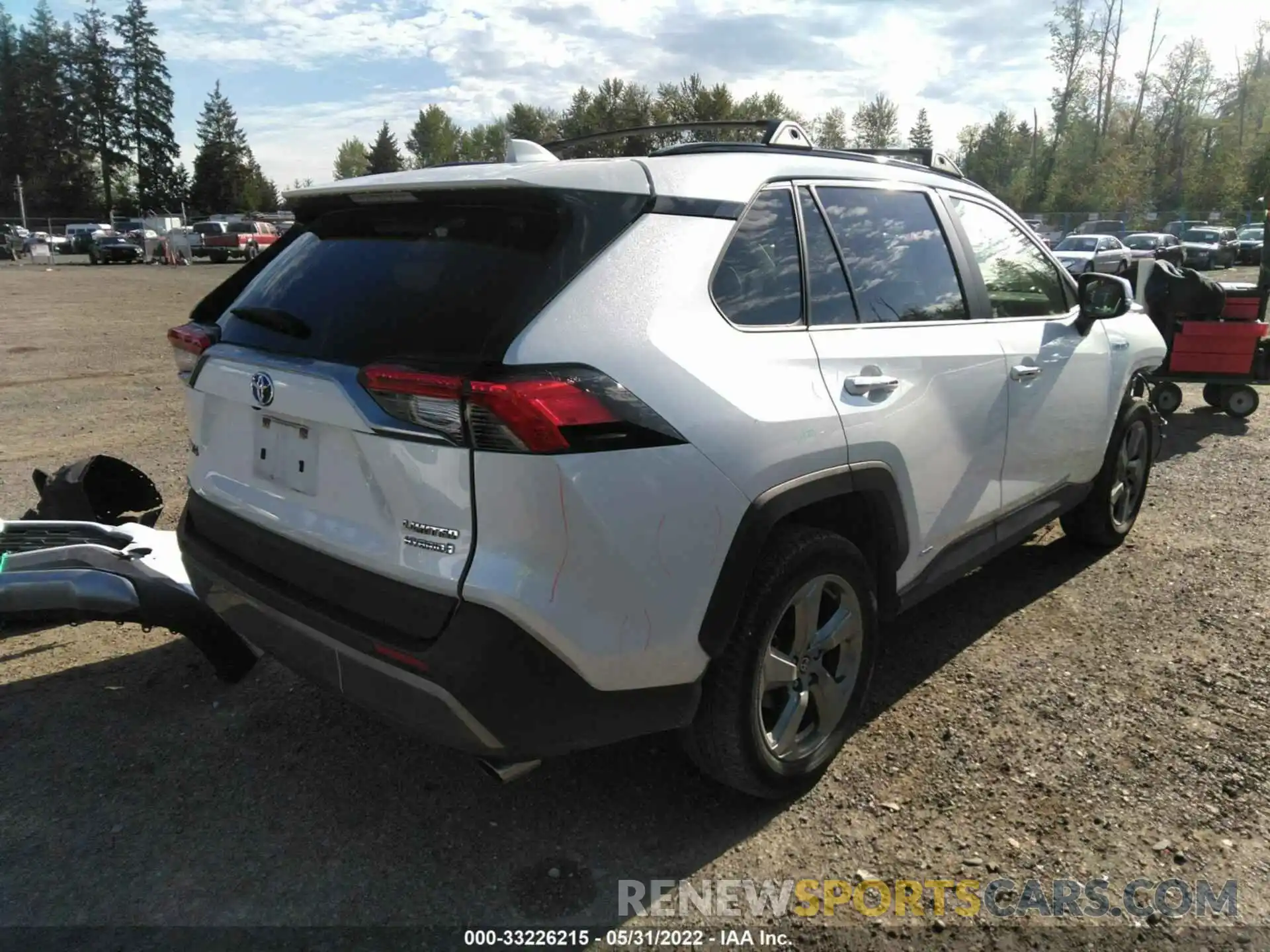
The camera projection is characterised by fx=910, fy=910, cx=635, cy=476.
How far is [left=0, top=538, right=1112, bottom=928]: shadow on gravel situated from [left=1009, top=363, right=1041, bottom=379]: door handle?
127 centimetres

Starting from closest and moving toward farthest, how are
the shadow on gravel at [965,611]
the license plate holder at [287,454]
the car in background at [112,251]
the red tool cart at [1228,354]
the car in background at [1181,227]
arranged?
the license plate holder at [287,454]
the shadow on gravel at [965,611]
the red tool cart at [1228,354]
the car in background at [1181,227]
the car in background at [112,251]

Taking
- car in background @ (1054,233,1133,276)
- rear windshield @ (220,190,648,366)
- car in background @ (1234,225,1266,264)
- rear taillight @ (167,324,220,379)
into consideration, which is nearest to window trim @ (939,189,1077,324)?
rear windshield @ (220,190,648,366)

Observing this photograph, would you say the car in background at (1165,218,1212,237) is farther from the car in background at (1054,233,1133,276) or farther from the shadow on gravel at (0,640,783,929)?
the shadow on gravel at (0,640,783,929)

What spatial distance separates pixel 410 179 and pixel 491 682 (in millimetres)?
1420

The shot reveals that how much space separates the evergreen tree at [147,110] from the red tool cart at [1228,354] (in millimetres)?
96738

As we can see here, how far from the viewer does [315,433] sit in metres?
2.38

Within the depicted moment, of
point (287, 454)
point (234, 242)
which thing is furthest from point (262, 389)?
point (234, 242)

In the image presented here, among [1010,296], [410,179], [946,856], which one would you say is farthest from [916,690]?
[410,179]

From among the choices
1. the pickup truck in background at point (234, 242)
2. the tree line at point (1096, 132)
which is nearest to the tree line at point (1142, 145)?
the tree line at point (1096, 132)

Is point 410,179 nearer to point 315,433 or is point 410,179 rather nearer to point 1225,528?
point 315,433

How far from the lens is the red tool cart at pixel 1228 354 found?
27.2ft

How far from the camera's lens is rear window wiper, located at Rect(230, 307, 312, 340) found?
2.52m

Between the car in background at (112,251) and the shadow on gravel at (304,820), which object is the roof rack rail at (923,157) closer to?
the shadow on gravel at (304,820)

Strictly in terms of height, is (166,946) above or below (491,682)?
below
